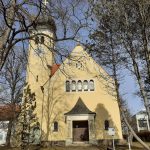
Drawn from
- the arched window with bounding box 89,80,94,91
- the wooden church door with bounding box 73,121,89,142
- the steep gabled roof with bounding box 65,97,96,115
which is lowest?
the wooden church door with bounding box 73,121,89,142

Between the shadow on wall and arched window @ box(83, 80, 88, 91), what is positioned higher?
arched window @ box(83, 80, 88, 91)

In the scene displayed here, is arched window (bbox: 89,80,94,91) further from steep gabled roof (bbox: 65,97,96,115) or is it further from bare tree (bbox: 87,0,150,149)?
bare tree (bbox: 87,0,150,149)

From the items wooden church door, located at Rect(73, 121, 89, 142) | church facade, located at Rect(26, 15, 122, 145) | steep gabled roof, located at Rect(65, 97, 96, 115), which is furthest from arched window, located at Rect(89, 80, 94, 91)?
wooden church door, located at Rect(73, 121, 89, 142)

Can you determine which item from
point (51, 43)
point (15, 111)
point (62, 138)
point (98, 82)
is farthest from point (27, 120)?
point (51, 43)

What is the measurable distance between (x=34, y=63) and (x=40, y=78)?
214 centimetres

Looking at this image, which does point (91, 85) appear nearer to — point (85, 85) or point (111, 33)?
point (85, 85)

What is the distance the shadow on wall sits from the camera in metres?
31.4

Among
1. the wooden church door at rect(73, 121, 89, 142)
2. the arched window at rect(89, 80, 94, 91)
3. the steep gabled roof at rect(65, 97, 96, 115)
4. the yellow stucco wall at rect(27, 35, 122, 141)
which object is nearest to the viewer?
the steep gabled roof at rect(65, 97, 96, 115)

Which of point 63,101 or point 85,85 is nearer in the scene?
point 63,101

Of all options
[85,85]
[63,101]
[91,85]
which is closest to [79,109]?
[63,101]

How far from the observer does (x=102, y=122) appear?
31.9 m

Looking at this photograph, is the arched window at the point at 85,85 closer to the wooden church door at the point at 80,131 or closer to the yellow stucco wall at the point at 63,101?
the yellow stucco wall at the point at 63,101

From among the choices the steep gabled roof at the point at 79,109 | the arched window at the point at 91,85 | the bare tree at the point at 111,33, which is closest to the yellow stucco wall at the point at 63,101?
the arched window at the point at 91,85

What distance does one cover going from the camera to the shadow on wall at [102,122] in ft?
103
